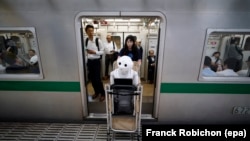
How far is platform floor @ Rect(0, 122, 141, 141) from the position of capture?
2973 millimetres

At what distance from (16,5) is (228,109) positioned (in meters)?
4.34

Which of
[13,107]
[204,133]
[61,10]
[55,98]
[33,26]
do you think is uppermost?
[61,10]

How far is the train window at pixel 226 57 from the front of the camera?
283 cm

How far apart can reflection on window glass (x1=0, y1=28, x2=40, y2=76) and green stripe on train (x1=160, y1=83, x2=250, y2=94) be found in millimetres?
2533

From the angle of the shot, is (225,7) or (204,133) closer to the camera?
(225,7)

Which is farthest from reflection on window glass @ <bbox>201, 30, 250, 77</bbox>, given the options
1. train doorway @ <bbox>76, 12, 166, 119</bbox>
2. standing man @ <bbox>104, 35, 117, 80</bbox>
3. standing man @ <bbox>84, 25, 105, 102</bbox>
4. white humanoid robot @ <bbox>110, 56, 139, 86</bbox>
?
standing man @ <bbox>104, 35, 117, 80</bbox>

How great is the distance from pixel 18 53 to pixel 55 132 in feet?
5.55

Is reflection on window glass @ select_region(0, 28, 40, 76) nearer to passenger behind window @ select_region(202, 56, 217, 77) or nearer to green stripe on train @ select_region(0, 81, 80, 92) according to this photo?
green stripe on train @ select_region(0, 81, 80, 92)

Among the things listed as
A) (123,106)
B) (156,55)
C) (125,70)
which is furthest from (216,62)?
(123,106)

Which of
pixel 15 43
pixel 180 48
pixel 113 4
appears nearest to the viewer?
pixel 113 4

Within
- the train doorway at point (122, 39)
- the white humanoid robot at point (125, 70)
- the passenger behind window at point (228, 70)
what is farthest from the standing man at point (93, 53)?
the passenger behind window at point (228, 70)

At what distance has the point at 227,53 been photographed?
2961mm

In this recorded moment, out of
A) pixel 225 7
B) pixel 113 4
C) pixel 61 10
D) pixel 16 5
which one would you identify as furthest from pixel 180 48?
pixel 16 5

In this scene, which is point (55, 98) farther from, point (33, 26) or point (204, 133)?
point (204, 133)
